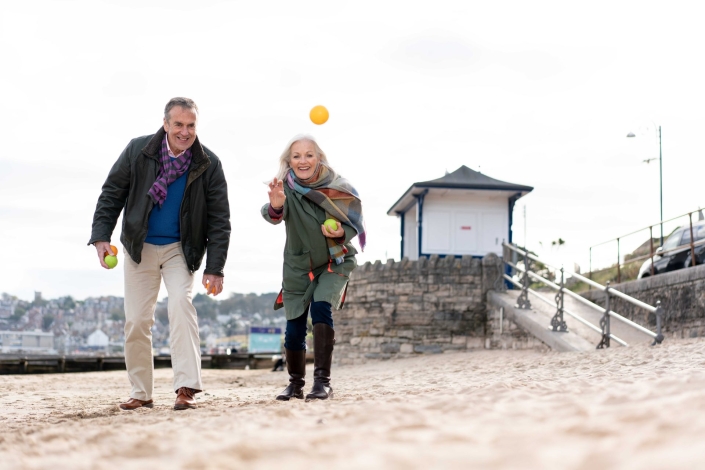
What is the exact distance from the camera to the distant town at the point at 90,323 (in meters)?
124

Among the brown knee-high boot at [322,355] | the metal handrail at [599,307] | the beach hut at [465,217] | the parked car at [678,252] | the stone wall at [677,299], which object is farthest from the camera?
the beach hut at [465,217]

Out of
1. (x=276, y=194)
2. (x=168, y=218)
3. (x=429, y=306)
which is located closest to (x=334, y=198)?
(x=276, y=194)

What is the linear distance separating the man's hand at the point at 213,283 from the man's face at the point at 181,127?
2.55 ft

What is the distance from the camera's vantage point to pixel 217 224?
5129mm

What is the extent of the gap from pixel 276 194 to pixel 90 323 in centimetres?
15873

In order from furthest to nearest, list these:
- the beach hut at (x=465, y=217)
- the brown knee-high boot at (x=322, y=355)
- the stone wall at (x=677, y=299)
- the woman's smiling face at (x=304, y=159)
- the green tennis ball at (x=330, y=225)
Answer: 1. the beach hut at (x=465, y=217)
2. the stone wall at (x=677, y=299)
3. the woman's smiling face at (x=304, y=159)
4. the green tennis ball at (x=330, y=225)
5. the brown knee-high boot at (x=322, y=355)

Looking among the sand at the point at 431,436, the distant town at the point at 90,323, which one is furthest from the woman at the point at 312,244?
the distant town at the point at 90,323

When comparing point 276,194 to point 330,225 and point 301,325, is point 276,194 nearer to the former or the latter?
point 330,225

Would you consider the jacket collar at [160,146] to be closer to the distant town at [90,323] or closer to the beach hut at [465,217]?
the beach hut at [465,217]

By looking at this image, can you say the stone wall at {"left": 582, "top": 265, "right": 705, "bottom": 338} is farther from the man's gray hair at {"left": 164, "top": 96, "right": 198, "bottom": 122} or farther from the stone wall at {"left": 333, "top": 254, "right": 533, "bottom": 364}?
the man's gray hair at {"left": 164, "top": 96, "right": 198, "bottom": 122}

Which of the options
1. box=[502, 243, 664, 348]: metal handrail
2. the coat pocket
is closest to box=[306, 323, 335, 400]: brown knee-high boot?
the coat pocket

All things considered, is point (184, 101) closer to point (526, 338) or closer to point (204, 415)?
point (204, 415)

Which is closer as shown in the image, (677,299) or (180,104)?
(180,104)

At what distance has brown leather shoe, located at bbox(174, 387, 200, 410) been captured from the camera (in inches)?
177
